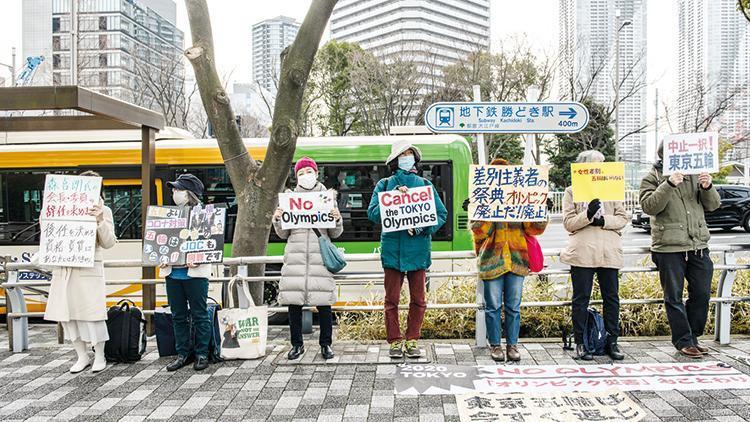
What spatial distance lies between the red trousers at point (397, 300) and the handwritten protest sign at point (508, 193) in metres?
0.82

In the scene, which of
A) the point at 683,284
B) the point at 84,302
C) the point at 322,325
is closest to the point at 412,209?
the point at 322,325

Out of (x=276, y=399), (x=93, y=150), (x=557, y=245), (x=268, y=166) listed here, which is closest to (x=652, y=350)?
(x=276, y=399)

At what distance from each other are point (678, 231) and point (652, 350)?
4.04ft

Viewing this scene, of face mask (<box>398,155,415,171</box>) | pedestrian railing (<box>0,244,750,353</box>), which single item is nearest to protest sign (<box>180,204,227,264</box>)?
pedestrian railing (<box>0,244,750,353</box>)

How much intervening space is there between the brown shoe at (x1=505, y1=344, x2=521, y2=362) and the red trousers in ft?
2.86

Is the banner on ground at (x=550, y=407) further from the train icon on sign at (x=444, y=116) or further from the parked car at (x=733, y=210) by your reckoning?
the parked car at (x=733, y=210)

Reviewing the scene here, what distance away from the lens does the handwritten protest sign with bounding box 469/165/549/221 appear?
5645mm

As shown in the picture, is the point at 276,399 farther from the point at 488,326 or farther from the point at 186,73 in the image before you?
the point at 186,73

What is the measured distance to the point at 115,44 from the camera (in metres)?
35.1

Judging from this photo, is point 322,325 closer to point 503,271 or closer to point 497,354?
point 497,354

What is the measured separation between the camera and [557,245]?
19344mm

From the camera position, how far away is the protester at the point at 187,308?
18.3 ft

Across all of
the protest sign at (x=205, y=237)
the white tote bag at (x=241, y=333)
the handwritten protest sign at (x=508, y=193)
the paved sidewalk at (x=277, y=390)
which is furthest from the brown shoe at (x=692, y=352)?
the protest sign at (x=205, y=237)

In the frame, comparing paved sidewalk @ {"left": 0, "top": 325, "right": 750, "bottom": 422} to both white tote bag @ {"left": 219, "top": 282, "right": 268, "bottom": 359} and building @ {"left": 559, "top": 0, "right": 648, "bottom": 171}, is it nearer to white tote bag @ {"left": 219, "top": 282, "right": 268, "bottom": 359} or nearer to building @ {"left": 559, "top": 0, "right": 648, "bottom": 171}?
white tote bag @ {"left": 219, "top": 282, "right": 268, "bottom": 359}
